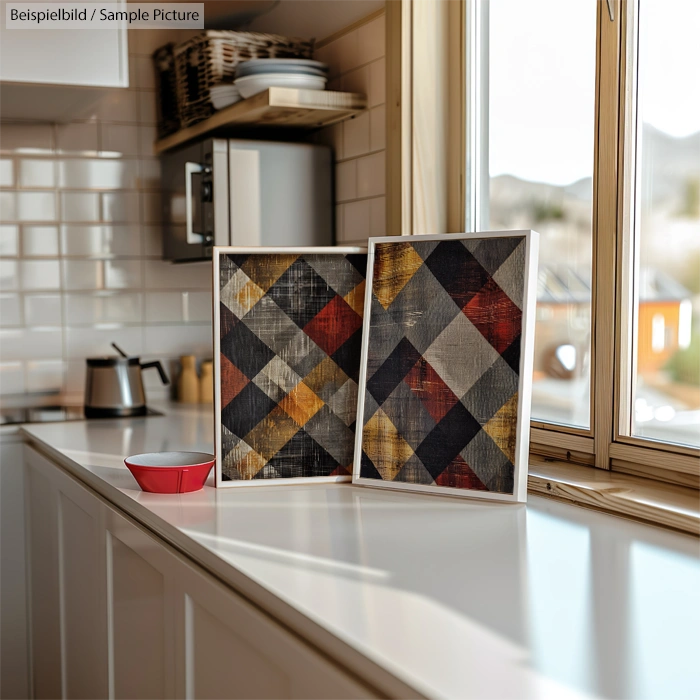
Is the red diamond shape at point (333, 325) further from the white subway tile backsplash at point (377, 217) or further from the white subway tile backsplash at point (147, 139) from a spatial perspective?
the white subway tile backsplash at point (147, 139)

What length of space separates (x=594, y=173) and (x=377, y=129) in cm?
69

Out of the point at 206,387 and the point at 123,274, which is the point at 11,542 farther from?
the point at 123,274

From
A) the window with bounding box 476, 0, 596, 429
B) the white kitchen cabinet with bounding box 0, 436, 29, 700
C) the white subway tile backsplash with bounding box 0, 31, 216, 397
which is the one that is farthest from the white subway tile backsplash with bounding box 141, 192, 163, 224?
the window with bounding box 476, 0, 596, 429

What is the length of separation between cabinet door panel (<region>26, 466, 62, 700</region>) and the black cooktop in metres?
0.19

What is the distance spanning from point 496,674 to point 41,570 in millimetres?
1647

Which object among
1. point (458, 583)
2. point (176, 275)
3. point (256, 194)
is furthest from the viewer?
point (176, 275)

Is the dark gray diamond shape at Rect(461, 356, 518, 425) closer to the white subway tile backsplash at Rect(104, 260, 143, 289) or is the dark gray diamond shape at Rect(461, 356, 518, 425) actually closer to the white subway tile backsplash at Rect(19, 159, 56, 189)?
the white subway tile backsplash at Rect(104, 260, 143, 289)

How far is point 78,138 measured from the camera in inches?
104

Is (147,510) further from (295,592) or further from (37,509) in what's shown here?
(37,509)

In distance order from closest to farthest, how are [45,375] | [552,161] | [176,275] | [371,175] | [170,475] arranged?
[170,475] < [552,161] < [371,175] < [45,375] < [176,275]

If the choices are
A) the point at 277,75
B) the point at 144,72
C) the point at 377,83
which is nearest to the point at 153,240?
the point at 144,72

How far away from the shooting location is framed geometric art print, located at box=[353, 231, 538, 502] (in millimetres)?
1367

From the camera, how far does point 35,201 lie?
2.60m

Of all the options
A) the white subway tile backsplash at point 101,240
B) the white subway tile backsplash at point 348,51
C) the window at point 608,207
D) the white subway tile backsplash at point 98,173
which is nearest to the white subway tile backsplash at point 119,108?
the white subway tile backsplash at point 98,173
